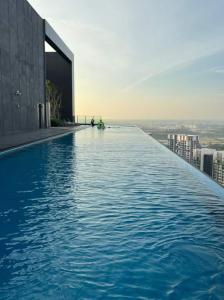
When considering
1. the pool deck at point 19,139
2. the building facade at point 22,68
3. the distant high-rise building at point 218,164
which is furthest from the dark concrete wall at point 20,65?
the distant high-rise building at point 218,164

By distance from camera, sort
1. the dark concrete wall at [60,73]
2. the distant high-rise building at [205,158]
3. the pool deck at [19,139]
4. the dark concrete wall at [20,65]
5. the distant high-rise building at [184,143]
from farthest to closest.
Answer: the dark concrete wall at [60,73] → the dark concrete wall at [20,65] → the distant high-rise building at [184,143] → the distant high-rise building at [205,158] → the pool deck at [19,139]

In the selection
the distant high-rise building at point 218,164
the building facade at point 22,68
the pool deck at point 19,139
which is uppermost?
the building facade at point 22,68

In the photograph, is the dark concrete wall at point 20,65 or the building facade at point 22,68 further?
the building facade at point 22,68

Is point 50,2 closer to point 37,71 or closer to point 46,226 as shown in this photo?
point 37,71

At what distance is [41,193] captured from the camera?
6.38 meters

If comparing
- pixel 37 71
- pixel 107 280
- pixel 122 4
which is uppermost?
pixel 122 4

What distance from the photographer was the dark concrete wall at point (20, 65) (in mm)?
19344

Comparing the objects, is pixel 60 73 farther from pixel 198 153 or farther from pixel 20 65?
pixel 198 153

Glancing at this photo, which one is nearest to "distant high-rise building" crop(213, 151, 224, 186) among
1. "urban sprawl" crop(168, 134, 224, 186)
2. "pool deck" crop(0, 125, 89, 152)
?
"urban sprawl" crop(168, 134, 224, 186)

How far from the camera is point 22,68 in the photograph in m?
23.0

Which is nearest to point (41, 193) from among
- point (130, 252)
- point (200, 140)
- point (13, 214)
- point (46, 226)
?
point (13, 214)

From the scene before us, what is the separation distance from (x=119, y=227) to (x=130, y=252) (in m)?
0.78

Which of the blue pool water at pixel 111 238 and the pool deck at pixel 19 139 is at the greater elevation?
the pool deck at pixel 19 139

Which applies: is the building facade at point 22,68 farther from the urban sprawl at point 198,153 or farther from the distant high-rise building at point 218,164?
the distant high-rise building at point 218,164
